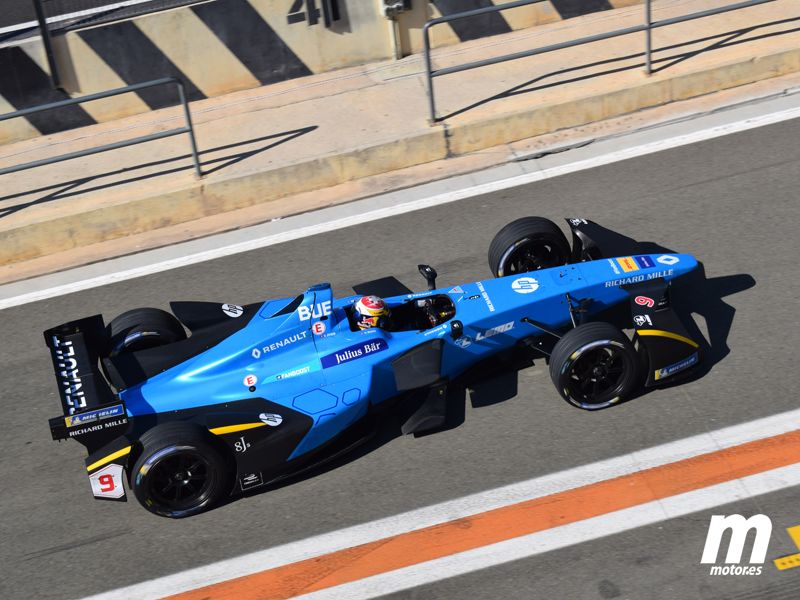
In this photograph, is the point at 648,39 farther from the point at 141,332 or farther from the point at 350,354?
the point at 141,332

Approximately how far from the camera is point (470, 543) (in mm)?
6785

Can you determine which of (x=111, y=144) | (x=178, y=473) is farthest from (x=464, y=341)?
(x=111, y=144)

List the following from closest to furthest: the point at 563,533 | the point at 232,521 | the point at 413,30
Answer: the point at 563,533 → the point at 232,521 → the point at 413,30

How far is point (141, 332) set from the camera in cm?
808

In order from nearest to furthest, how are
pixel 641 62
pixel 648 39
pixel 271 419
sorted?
pixel 271 419, pixel 648 39, pixel 641 62

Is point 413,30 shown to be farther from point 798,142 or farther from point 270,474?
point 270,474

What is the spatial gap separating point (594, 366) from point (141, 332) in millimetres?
3511

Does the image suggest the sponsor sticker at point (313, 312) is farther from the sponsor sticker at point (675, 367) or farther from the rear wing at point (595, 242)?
the sponsor sticker at point (675, 367)

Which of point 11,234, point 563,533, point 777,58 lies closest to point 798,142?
point 777,58

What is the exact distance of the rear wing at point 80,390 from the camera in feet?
23.1

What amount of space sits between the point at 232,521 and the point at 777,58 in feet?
26.2

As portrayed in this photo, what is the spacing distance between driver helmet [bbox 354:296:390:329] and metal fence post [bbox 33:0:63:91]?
6.07 meters

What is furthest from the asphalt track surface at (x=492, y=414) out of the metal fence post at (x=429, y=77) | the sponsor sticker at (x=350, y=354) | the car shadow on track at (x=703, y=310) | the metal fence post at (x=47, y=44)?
the metal fence post at (x=47, y=44)

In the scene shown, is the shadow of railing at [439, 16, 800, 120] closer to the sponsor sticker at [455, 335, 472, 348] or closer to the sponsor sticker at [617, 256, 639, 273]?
the sponsor sticker at [617, 256, 639, 273]
